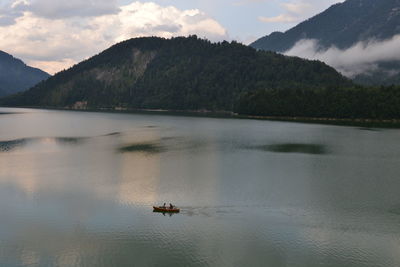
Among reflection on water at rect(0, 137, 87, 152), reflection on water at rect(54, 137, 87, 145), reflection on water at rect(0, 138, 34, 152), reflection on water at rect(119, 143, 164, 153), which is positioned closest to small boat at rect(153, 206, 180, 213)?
reflection on water at rect(119, 143, 164, 153)

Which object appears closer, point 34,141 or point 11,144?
point 11,144

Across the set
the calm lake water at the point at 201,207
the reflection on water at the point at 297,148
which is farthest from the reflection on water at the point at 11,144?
the reflection on water at the point at 297,148

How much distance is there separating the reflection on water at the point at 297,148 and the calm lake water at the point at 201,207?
184 centimetres

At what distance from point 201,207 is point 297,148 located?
74.8 meters

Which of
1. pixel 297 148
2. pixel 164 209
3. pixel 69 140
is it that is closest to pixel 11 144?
pixel 69 140

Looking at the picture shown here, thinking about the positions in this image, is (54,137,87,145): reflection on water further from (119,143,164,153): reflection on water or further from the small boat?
the small boat

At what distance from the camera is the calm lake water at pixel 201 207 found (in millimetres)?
47781

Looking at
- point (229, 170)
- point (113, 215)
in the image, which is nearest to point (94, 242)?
point (113, 215)

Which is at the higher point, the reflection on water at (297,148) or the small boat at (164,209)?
the reflection on water at (297,148)

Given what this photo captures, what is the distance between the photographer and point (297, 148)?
435 feet

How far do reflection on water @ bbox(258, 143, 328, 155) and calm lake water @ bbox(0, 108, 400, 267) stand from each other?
72.4 inches

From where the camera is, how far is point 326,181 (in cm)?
8531

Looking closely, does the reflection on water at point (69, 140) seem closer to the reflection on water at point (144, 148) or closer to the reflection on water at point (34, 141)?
the reflection on water at point (34, 141)

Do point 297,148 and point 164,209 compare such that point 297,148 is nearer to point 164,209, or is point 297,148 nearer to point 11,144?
point 164,209
